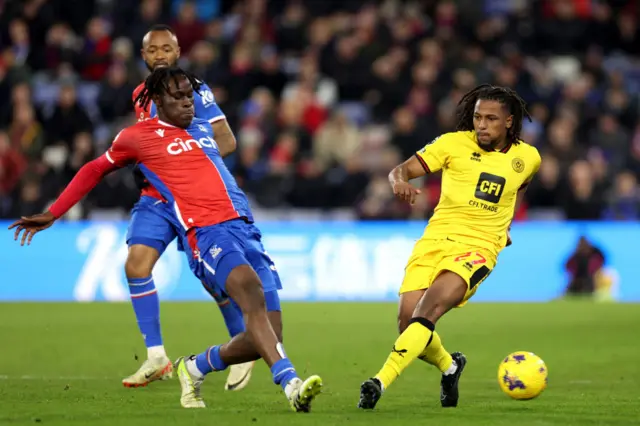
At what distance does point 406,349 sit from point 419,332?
13cm

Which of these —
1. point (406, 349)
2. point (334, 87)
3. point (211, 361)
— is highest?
point (334, 87)

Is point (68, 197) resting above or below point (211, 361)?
above

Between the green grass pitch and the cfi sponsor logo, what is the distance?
3.30ft

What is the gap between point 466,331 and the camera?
12.4 metres

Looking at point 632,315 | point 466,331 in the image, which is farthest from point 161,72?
point 632,315

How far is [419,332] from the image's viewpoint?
7.08 m

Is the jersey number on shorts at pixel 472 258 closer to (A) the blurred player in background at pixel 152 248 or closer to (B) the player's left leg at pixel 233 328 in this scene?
(B) the player's left leg at pixel 233 328

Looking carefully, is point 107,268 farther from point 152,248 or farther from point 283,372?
point 283,372

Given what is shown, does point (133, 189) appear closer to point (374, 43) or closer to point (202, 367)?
point (374, 43)

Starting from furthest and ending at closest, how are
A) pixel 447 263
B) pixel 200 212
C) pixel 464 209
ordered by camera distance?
pixel 464 209
pixel 447 263
pixel 200 212

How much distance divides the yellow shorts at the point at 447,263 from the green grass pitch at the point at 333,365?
2.44 feet

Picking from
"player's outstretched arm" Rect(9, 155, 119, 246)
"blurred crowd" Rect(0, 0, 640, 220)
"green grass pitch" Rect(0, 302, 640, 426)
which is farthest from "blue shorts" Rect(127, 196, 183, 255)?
"blurred crowd" Rect(0, 0, 640, 220)

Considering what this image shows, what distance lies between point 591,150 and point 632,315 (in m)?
5.61

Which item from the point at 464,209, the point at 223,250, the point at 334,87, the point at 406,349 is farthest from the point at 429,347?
the point at 334,87
